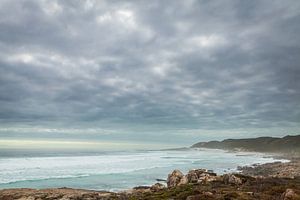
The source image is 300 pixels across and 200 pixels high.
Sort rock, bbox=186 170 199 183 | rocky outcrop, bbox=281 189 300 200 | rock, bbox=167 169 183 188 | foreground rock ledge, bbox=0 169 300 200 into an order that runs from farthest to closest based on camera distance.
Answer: rock, bbox=167 169 183 188
rock, bbox=186 170 199 183
foreground rock ledge, bbox=0 169 300 200
rocky outcrop, bbox=281 189 300 200

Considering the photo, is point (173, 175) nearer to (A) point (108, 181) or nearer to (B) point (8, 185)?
(A) point (108, 181)

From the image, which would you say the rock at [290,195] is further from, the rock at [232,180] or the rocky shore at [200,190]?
the rock at [232,180]

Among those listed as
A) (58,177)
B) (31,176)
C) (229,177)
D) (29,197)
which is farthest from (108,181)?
(229,177)

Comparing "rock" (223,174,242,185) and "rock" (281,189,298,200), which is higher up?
"rock" (223,174,242,185)

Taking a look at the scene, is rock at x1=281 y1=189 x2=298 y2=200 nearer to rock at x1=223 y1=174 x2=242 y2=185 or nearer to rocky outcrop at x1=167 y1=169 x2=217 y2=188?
rock at x1=223 y1=174 x2=242 y2=185

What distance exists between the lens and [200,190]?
32250 mm

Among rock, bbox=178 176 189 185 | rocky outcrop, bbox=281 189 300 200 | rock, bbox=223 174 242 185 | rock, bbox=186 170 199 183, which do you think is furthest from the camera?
rock, bbox=186 170 199 183

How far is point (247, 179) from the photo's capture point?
41312 millimetres

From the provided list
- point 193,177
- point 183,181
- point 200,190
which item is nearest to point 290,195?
point 200,190

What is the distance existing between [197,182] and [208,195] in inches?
551

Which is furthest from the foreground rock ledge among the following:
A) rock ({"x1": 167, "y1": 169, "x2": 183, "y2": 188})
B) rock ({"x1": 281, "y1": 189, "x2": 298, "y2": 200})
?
rock ({"x1": 281, "y1": 189, "x2": 298, "y2": 200})

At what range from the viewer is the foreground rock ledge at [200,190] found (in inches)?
1162

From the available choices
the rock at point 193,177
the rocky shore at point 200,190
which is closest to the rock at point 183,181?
the rocky shore at point 200,190

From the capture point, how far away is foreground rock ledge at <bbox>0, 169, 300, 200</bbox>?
29.5m
